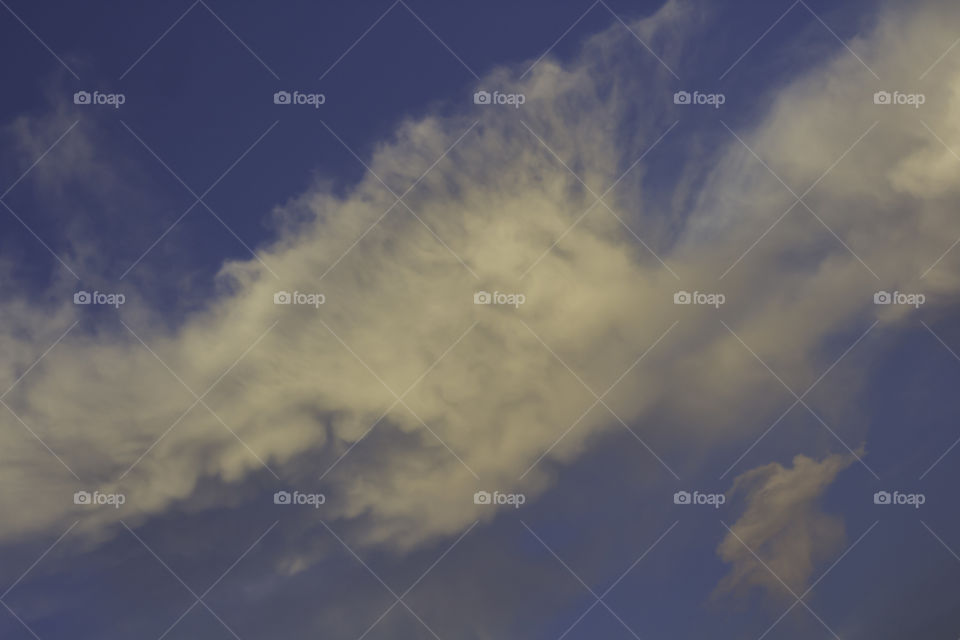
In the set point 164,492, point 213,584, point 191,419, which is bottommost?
point 213,584

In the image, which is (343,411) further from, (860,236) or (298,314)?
(860,236)

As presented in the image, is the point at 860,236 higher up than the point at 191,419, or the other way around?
the point at 860,236

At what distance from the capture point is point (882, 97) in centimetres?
1423

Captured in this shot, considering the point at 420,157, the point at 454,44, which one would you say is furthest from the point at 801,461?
the point at 454,44

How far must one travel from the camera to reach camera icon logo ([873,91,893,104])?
14.2m

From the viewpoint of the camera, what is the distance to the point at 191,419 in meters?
13.6

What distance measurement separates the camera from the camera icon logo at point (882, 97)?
46.7ft

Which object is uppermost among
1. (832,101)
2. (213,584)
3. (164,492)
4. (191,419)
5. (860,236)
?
(832,101)

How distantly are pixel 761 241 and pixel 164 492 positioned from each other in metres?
9.84

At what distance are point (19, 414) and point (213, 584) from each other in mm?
3855

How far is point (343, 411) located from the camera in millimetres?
13727

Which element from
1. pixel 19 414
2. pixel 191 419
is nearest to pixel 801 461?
pixel 191 419

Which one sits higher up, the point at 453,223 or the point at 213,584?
the point at 453,223

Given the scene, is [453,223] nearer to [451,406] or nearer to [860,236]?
[451,406]
